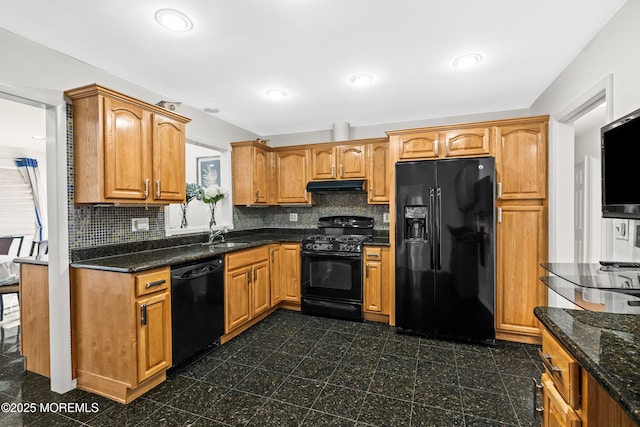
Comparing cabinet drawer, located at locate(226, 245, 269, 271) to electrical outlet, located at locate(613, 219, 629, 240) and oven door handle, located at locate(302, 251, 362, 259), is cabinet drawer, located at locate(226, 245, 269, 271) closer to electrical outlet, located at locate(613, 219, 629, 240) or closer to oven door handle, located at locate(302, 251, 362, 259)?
oven door handle, located at locate(302, 251, 362, 259)

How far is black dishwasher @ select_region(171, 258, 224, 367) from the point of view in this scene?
234 centimetres

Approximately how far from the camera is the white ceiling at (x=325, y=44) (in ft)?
5.71

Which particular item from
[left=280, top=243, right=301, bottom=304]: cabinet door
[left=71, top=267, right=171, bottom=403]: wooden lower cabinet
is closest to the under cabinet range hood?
[left=280, top=243, right=301, bottom=304]: cabinet door

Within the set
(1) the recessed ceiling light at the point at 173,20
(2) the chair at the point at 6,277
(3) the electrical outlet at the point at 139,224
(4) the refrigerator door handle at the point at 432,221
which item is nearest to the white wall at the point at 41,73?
(1) the recessed ceiling light at the point at 173,20

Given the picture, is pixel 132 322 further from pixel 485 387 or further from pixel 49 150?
pixel 485 387

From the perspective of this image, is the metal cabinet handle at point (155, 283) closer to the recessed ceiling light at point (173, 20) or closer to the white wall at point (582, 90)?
the recessed ceiling light at point (173, 20)

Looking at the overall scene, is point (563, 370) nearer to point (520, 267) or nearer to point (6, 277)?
point (520, 267)

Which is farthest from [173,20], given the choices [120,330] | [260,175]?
[260,175]

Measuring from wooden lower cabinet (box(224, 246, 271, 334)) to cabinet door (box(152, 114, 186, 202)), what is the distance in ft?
2.65

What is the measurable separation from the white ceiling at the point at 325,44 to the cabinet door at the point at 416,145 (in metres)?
0.39

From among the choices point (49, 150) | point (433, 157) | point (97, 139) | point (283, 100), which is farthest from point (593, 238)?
point (49, 150)

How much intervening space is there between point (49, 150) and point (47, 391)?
5.72ft

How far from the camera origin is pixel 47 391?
7.04 feet

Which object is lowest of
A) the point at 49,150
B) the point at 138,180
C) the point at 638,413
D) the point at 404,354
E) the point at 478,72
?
the point at 404,354
